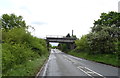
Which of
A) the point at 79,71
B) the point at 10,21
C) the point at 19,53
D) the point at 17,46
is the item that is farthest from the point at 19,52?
the point at 10,21

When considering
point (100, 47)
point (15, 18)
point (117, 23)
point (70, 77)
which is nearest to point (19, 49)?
point (70, 77)

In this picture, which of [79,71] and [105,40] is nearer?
[79,71]

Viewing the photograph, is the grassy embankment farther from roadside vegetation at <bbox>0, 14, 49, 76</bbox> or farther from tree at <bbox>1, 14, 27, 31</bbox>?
tree at <bbox>1, 14, 27, 31</bbox>

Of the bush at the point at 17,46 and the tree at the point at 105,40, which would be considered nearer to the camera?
the bush at the point at 17,46

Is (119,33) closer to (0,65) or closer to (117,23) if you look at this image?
(117,23)

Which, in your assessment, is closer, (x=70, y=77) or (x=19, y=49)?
(x=70, y=77)

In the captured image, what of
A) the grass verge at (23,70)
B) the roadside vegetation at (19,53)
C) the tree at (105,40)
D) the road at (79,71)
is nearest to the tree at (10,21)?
the tree at (105,40)

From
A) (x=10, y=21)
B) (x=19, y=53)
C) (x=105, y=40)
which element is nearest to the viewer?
(x=19, y=53)

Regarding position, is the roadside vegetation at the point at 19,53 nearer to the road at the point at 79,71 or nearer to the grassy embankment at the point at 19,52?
the grassy embankment at the point at 19,52

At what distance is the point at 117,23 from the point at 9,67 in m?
37.1

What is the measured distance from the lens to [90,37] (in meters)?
40.6

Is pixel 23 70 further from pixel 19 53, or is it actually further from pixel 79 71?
pixel 79 71

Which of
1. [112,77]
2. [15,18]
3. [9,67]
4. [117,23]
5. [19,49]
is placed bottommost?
[112,77]

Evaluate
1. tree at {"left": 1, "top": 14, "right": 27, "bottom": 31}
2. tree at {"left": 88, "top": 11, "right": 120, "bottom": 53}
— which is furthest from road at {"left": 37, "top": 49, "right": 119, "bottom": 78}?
tree at {"left": 1, "top": 14, "right": 27, "bottom": 31}
